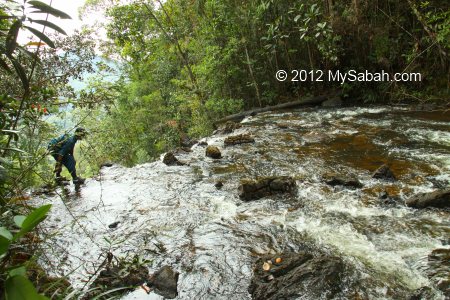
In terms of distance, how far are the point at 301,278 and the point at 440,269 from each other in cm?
149

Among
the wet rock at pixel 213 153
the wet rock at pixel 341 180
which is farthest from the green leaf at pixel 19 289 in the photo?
the wet rock at pixel 213 153

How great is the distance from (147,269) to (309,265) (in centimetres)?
195

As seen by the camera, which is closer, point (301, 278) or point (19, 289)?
point (19, 289)

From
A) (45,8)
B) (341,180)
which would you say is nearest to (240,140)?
(341,180)

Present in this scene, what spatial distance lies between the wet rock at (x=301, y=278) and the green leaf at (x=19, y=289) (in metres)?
2.51

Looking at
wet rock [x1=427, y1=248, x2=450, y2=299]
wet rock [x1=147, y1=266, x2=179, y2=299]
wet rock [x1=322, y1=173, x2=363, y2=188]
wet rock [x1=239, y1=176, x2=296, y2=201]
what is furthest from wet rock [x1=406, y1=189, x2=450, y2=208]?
wet rock [x1=147, y1=266, x2=179, y2=299]

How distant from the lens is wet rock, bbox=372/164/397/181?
17.7 feet

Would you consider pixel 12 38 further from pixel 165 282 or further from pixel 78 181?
pixel 78 181

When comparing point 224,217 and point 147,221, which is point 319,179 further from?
point 147,221

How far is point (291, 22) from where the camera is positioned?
11695 mm

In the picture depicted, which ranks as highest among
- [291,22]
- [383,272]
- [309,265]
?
[291,22]

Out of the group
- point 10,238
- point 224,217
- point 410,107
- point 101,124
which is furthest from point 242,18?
point 10,238

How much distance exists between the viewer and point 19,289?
1045 mm

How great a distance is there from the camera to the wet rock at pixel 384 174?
5402mm
